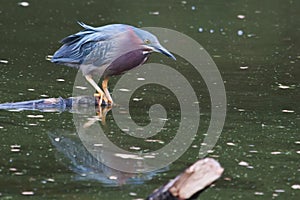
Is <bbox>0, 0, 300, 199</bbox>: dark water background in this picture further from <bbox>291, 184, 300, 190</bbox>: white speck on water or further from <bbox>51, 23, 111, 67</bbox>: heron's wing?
<bbox>51, 23, 111, 67</bbox>: heron's wing

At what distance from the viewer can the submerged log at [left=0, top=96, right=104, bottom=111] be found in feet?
23.2

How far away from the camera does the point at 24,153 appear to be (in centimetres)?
596

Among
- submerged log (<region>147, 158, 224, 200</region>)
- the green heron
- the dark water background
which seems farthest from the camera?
the green heron

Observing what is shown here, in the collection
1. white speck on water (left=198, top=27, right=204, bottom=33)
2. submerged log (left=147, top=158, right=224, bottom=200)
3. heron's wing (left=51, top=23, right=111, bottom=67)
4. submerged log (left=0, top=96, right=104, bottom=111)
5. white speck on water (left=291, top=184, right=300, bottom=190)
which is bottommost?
white speck on water (left=198, top=27, right=204, bottom=33)

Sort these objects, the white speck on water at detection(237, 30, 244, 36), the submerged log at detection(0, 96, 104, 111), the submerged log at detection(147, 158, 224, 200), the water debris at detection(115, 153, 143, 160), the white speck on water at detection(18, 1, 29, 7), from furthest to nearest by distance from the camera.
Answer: the white speck on water at detection(18, 1, 29, 7), the white speck on water at detection(237, 30, 244, 36), the submerged log at detection(0, 96, 104, 111), the water debris at detection(115, 153, 143, 160), the submerged log at detection(147, 158, 224, 200)

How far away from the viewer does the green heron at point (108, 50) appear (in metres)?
6.96

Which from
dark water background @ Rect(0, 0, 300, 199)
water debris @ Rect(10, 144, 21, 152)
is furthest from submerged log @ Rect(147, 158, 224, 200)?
water debris @ Rect(10, 144, 21, 152)

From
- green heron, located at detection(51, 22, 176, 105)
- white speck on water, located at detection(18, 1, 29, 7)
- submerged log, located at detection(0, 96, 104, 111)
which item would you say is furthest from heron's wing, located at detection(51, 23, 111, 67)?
white speck on water, located at detection(18, 1, 29, 7)

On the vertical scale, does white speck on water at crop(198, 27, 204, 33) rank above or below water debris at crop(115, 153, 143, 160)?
below

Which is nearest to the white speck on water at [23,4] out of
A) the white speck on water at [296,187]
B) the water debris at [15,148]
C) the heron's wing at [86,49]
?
the heron's wing at [86,49]

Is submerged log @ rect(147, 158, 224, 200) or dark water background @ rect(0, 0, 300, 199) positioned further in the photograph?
dark water background @ rect(0, 0, 300, 199)

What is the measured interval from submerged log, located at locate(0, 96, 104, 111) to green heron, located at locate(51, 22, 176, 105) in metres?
0.12

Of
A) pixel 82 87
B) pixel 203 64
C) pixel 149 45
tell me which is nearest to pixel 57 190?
pixel 149 45

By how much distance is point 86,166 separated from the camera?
5.77m
